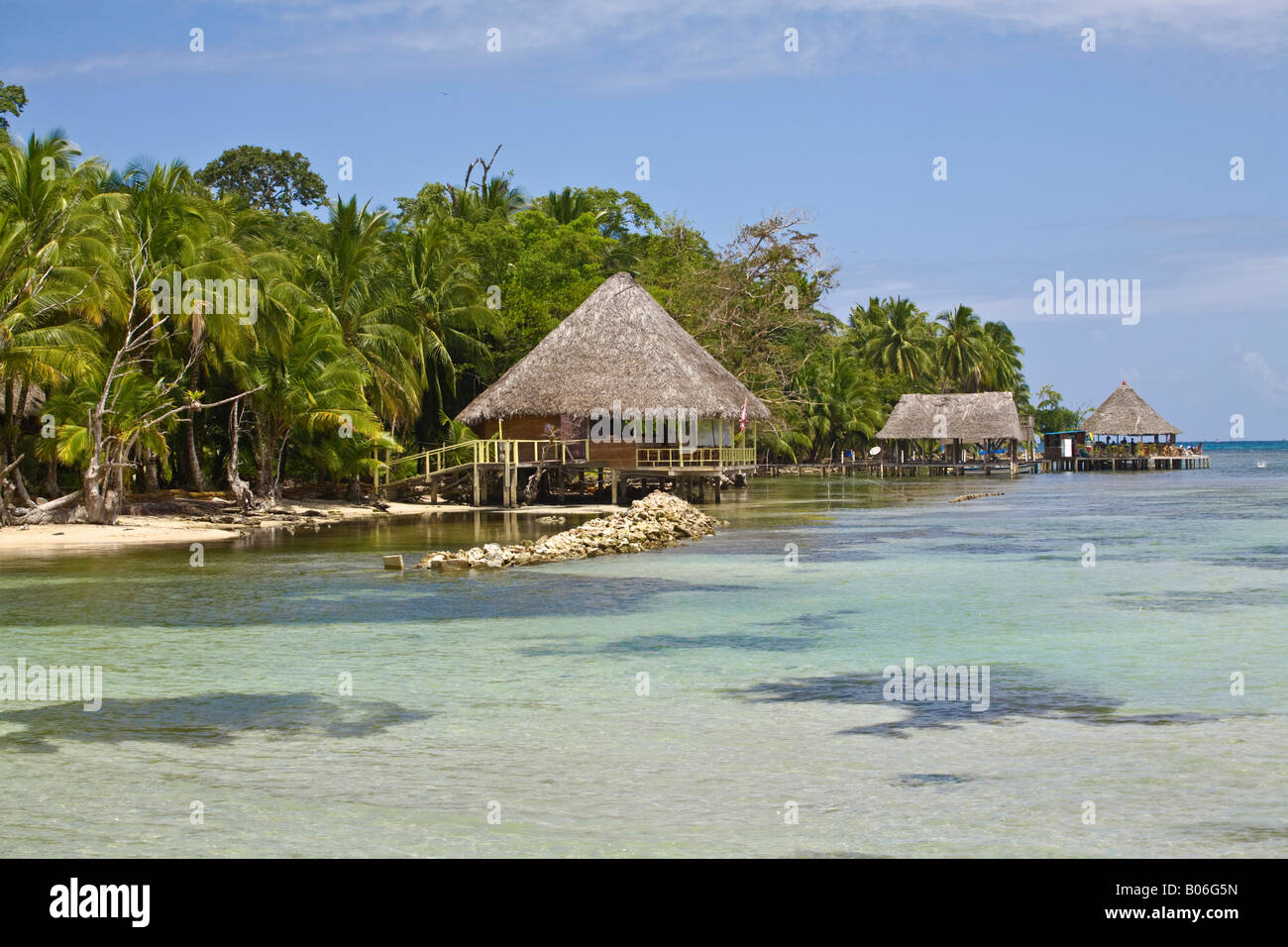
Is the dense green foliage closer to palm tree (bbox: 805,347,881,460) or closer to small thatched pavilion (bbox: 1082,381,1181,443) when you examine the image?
palm tree (bbox: 805,347,881,460)

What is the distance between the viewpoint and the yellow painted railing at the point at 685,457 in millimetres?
35344

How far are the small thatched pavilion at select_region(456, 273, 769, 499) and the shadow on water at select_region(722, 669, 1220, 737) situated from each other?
23.7 m

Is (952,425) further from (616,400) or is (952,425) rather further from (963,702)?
(963,702)

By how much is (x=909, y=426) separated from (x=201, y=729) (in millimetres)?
61593

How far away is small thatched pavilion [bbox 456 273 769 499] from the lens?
35.1 m

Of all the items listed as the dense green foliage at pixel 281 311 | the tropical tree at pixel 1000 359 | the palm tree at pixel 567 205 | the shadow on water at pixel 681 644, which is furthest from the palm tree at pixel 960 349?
the shadow on water at pixel 681 644

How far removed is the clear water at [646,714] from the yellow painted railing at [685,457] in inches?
640

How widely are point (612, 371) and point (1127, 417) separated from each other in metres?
47.8

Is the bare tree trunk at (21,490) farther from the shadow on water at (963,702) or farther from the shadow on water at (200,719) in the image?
the shadow on water at (963,702)

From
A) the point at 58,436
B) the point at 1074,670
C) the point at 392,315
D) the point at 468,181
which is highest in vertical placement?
the point at 468,181

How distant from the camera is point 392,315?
116 ft
